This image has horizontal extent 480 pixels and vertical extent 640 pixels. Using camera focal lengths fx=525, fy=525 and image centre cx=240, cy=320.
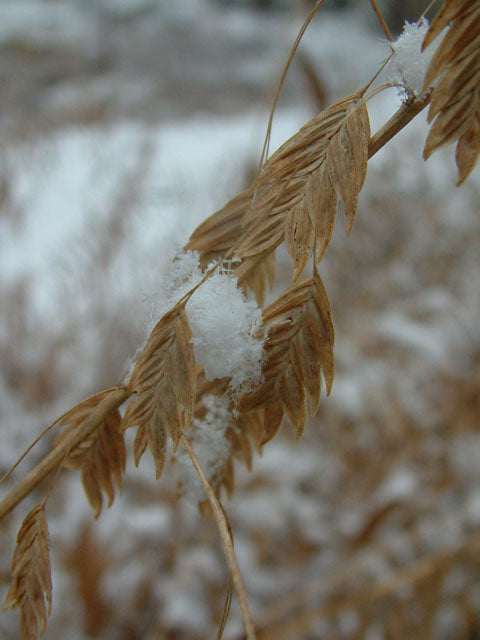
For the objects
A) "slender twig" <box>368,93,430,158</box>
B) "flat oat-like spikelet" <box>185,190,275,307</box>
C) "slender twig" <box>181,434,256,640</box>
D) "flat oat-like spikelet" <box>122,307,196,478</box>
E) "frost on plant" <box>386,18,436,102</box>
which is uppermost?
"flat oat-like spikelet" <box>185,190,275,307</box>

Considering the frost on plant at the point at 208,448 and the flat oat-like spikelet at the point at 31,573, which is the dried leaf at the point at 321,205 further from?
the flat oat-like spikelet at the point at 31,573

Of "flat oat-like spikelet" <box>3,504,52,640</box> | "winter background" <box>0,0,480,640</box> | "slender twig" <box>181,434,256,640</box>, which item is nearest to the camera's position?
"slender twig" <box>181,434,256,640</box>

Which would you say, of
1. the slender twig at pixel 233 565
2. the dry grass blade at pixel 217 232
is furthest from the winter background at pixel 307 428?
the slender twig at pixel 233 565

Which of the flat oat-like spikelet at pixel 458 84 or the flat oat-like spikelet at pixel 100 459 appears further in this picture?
the flat oat-like spikelet at pixel 100 459

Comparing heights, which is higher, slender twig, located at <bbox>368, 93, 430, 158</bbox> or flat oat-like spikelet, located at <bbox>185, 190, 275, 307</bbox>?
flat oat-like spikelet, located at <bbox>185, 190, 275, 307</bbox>

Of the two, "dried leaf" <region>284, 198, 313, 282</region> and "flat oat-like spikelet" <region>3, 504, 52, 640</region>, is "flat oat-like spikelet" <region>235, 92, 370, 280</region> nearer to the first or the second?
"dried leaf" <region>284, 198, 313, 282</region>

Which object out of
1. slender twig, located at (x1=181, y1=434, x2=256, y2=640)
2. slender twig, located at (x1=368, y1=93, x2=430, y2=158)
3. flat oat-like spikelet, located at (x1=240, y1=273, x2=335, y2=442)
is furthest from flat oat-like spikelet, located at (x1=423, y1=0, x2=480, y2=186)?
slender twig, located at (x1=181, y1=434, x2=256, y2=640)

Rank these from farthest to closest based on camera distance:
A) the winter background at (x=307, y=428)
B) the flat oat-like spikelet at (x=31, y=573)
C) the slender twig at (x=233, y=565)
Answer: the winter background at (x=307, y=428) → the flat oat-like spikelet at (x=31, y=573) → the slender twig at (x=233, y=565)

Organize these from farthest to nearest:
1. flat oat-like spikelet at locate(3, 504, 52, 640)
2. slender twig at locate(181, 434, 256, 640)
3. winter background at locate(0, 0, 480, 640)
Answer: winter background at locate(0, 0, 480, 640), flat oat-like spikelet at locate(3, 504, 52, 640), slender twig at locate(181, 434, 256, 640)

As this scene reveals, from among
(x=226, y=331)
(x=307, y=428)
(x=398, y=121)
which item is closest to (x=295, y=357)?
(x=226, y=331)
